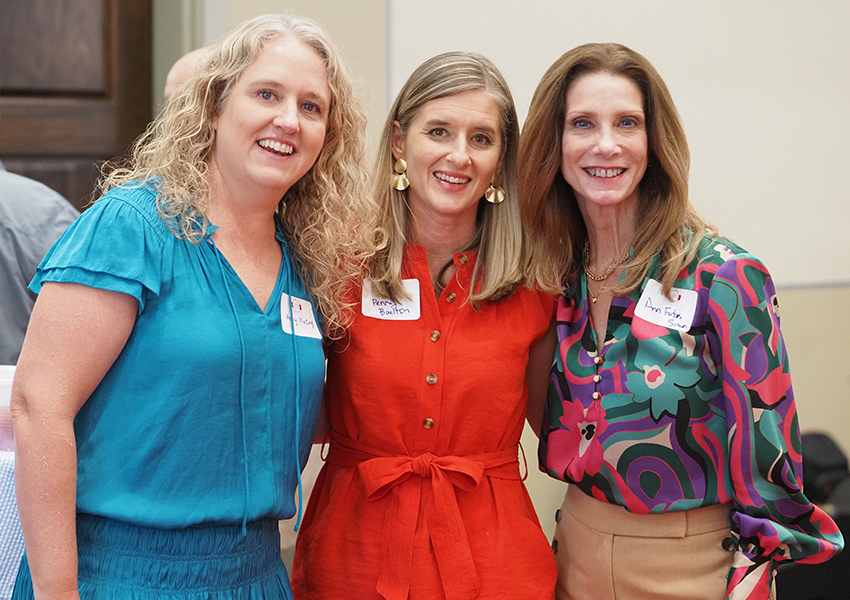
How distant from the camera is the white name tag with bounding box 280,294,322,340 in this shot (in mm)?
1661

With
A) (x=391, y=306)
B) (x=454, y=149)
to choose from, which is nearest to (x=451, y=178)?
(x=454, y=149)

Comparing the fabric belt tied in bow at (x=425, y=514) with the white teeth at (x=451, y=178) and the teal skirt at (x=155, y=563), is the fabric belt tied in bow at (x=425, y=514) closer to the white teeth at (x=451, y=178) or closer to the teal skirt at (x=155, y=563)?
the teal skirt at (x=155, y=563)

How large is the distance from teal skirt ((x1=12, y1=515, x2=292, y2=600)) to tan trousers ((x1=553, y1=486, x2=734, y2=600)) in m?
0.81

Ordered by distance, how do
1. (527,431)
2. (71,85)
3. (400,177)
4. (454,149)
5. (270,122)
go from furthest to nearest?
(527,431)
(71,85)
(400,177)
(454,149)
(270,122)

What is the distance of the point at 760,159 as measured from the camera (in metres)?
4.05

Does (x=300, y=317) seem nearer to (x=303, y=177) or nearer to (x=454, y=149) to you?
(x=303, y=177)

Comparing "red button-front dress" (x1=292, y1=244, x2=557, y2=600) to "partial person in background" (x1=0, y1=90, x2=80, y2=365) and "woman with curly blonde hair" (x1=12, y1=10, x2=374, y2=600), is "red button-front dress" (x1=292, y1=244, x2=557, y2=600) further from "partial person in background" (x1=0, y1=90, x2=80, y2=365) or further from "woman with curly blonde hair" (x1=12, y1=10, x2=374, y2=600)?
"partial person in background" (x1=0, y1=90, x2=80, y2=365)

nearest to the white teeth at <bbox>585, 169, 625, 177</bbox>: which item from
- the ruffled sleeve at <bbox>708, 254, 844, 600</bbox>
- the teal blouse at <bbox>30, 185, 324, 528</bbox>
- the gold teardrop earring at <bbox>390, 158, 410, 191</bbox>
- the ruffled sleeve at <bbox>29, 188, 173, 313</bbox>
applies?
the ruffled sleeve at <bbox>708, 254, 844, 600</bbox>

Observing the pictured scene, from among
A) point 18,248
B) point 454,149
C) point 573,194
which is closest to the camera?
point 454,149

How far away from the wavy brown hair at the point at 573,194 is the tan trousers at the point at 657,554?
1.68 ft

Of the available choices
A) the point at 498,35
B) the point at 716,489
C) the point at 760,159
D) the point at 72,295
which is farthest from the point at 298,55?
the point at 760,159

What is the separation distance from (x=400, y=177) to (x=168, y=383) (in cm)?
82

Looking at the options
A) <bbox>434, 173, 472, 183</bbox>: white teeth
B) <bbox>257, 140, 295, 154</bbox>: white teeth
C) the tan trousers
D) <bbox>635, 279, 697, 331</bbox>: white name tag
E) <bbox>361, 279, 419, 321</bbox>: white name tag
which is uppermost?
<bbox>257, 140, 295, 154</bbox>: white teeth

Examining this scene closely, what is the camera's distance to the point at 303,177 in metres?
1.88
